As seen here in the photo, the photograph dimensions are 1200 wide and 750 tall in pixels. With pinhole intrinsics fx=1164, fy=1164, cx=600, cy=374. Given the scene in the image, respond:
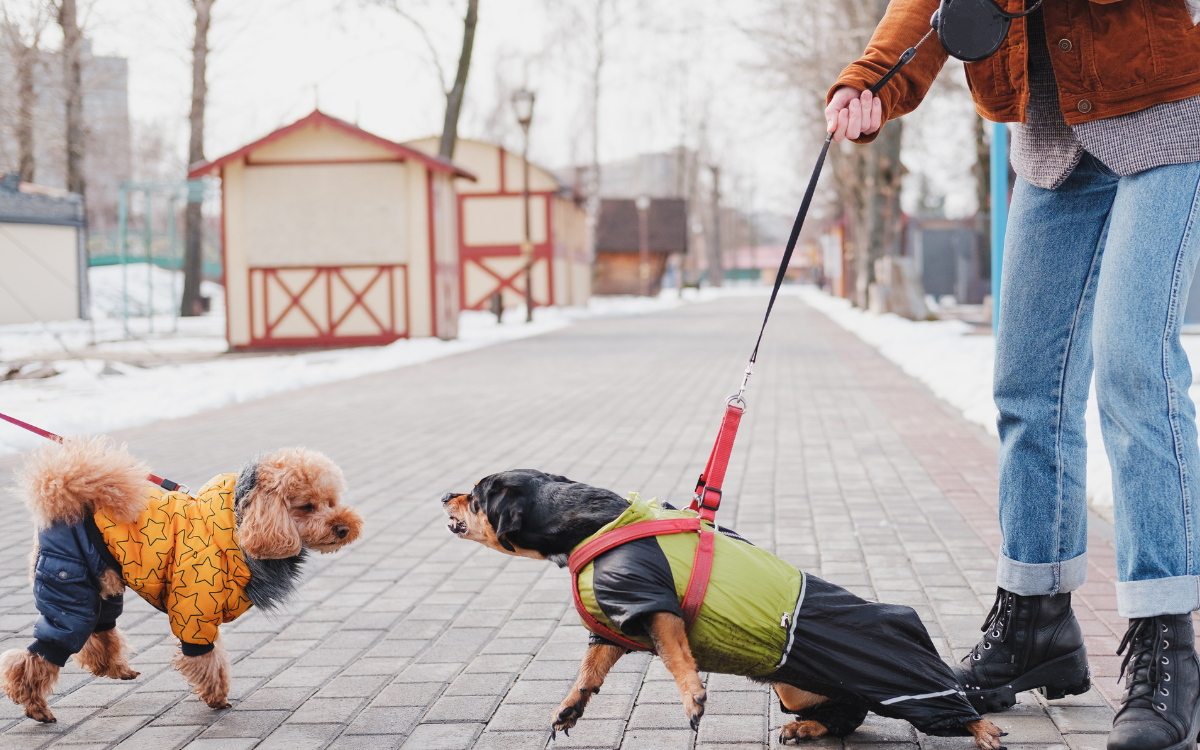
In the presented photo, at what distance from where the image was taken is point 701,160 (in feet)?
247

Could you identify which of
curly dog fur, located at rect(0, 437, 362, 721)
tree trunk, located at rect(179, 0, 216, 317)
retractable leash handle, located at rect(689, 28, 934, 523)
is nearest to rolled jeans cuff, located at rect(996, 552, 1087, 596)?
retractable leash handle, located at rect(689, 28, 934, 523)

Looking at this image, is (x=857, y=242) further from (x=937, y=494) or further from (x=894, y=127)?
(x=937, y=494)

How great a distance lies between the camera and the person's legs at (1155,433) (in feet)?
8.50

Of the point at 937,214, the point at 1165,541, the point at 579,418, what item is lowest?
the point at 579,418

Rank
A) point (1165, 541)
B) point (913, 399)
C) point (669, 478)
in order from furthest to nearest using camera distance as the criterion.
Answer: point (913, 399) → point (669, 478) → point (1165, 541)

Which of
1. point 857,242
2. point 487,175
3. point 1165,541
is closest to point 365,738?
point 1165,541

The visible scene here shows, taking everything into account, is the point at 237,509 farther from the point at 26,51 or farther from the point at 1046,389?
the point at 26,51

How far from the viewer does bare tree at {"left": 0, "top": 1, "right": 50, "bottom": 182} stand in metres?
26.0

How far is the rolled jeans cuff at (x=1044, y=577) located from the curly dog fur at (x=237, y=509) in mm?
1750

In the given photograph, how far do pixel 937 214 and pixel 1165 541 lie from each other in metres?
54.1

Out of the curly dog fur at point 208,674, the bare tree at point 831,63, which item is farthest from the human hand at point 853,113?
the bare tree at point 831,63

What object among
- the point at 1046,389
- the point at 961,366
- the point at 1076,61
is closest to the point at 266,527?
the point at 1046,389

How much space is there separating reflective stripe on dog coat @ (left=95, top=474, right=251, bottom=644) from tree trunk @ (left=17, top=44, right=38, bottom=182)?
1097 inches

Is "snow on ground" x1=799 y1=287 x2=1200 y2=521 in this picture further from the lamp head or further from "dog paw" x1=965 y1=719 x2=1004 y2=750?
the lamp head
